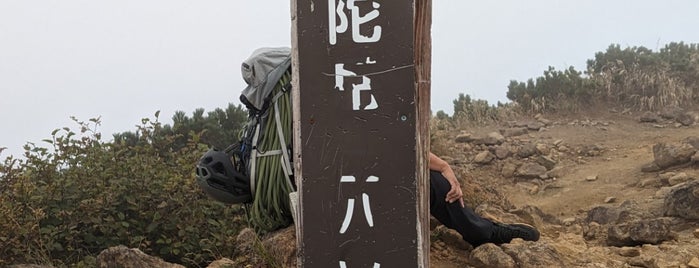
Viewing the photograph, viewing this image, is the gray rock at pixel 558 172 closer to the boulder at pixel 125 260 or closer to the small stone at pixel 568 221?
the small stone at pixel 568 221

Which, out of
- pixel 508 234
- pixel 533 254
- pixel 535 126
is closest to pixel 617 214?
pixel 508 234

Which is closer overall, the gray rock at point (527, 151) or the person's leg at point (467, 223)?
the person's leg at point (467, 223)

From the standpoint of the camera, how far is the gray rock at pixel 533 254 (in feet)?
11.9

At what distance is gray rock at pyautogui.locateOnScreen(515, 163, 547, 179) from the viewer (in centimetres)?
791

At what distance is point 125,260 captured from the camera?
3.99 meters

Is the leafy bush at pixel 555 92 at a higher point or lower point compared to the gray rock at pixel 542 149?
higher

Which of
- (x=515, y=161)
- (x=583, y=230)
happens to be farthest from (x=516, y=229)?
(x=515, y=161)

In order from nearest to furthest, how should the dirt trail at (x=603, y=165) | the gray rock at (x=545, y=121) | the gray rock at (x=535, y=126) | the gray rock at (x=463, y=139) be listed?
the dirt trail at (x=603, y=165), the gray rock at (x=463, y=139), the gray rock at (x=535, y=126), the gray rock at (x=545, y=121)

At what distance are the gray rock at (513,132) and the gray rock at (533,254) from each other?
19.1 ft

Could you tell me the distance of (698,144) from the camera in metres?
7.47

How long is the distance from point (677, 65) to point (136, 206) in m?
9.45

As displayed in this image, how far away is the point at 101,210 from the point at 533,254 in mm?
2782

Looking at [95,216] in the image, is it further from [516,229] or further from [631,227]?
[631,227]

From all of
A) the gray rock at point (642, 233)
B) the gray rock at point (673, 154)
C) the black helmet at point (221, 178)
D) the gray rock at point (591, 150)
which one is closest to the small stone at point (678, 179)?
the gray rock at point (673, 154)
